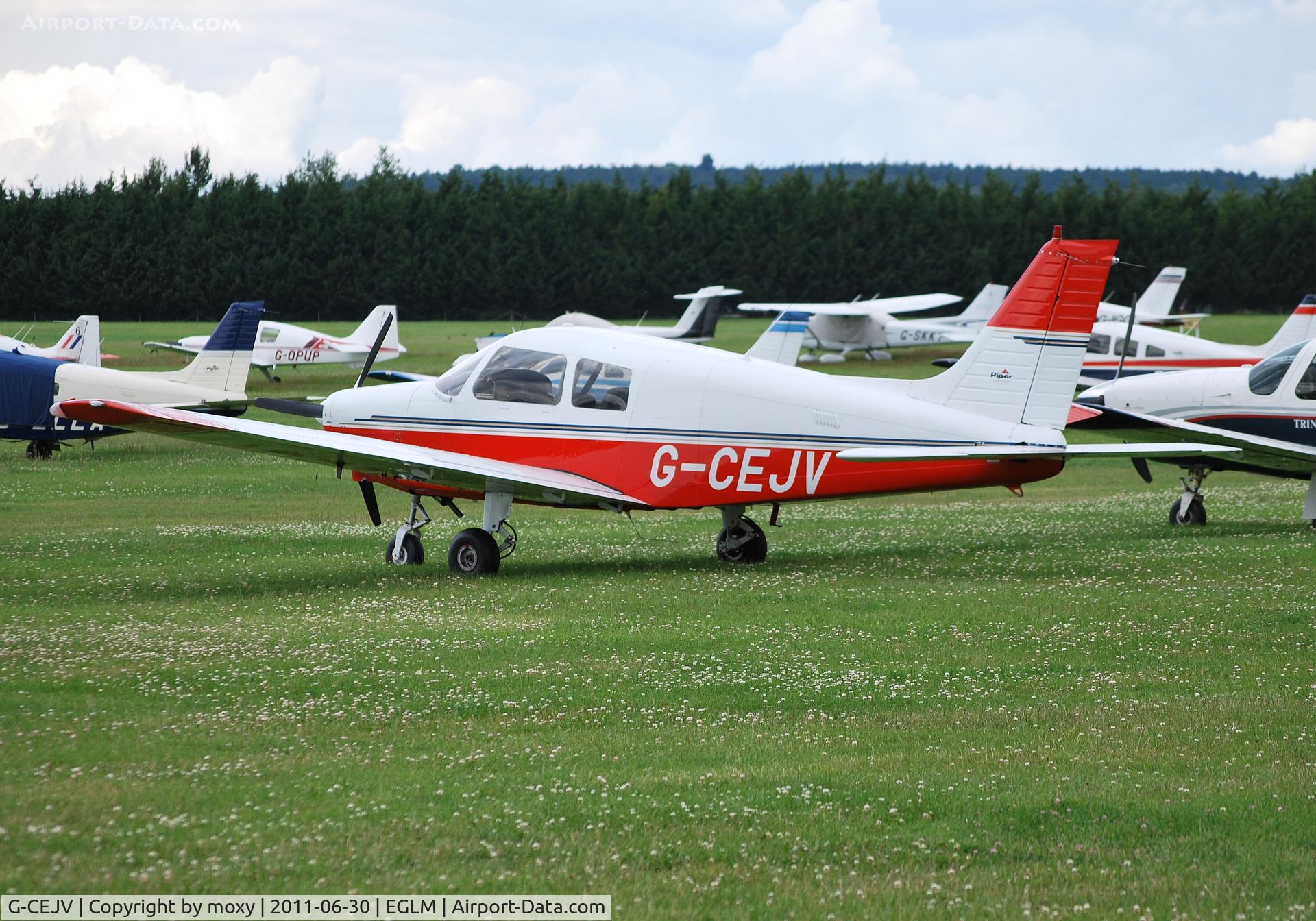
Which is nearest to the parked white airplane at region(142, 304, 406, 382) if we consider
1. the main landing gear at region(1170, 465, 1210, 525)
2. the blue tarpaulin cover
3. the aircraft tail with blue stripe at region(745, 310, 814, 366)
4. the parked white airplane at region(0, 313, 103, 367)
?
the parked white airplane at region(0, 313, 103, 367)

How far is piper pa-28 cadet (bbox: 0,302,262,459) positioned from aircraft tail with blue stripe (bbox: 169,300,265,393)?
0.04ft

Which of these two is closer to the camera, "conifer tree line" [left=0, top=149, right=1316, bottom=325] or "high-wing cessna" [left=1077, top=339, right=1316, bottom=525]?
"high-wing cessna" [left=1077, top=339, right=1316, bottom=525]

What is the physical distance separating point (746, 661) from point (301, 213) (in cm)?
5931

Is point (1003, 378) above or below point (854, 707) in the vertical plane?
above

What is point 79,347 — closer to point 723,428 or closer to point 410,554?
point 410,554

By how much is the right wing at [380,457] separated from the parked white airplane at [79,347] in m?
17.6

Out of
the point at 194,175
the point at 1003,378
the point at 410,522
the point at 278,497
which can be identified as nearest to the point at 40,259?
the point at 194,175

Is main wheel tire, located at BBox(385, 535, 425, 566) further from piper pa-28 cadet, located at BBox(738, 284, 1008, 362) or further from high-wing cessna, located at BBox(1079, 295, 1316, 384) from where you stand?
piper pa-28 cadet, located at BBox(738, 284, 1008, 362)

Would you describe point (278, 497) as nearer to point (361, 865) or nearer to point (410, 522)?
point (410, 522)

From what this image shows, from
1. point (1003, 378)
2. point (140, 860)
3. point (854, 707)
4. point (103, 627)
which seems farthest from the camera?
point (1003, 378)

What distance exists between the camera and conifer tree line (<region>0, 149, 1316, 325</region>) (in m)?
63.1

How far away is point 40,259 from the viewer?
57.6 meters

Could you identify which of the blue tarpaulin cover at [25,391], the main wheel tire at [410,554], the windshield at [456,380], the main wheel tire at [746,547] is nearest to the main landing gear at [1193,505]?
the main wheel tire at [746,547]

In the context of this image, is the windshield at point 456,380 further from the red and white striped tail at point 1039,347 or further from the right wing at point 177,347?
the right wing at point 177,347
